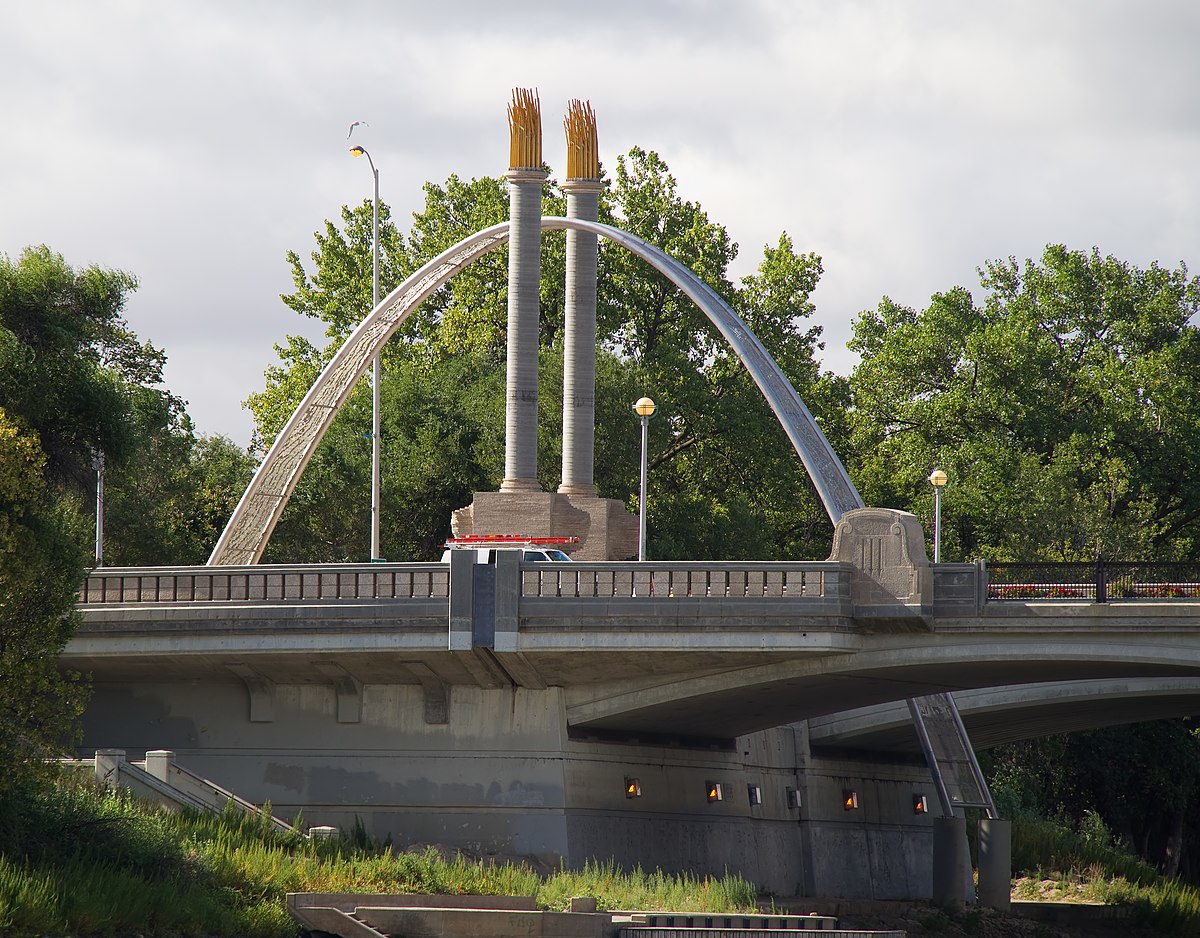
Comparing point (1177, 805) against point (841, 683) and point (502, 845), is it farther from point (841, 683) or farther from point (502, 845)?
point (502, 845)

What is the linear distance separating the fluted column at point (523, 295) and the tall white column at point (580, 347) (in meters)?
1.97

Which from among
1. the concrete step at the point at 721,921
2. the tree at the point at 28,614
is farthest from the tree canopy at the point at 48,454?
the concrete step at the point at 721,921

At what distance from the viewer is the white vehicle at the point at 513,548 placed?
37.6 m

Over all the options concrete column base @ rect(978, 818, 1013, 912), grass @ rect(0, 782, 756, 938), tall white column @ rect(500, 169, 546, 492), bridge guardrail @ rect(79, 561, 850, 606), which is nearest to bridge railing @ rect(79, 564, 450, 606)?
bridge guardrail @ rect(79, 561, 850, 606)

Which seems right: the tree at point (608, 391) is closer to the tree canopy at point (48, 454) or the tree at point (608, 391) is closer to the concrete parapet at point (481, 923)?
the tree canopy at point (48, 454)

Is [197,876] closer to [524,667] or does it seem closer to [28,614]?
[28,614]

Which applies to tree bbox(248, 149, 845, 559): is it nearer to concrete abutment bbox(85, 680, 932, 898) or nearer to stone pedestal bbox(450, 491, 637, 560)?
stone pedestal bbox(450, 491, 637, 560)

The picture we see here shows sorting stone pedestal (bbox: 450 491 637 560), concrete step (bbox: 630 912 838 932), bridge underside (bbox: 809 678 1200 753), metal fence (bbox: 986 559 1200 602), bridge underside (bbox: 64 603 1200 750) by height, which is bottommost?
concrete step (bbox: 630 912 838 932)

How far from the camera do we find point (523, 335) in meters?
49.4

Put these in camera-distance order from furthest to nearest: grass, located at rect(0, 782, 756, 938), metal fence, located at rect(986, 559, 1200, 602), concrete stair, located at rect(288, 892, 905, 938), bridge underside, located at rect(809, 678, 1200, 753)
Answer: bridge underside, located at rect(809, 678, 1200, 753) → metal fence, located at rect(986, 559, 1200, 602) → concrete stair, located at rect(288, 892, 905, 938) → grass, located at rect(0, 782, 756, 938)

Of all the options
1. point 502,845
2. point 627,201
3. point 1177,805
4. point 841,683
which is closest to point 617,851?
point 502,845

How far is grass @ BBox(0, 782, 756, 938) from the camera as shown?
1094 inches

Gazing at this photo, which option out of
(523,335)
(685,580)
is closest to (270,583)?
(685,580)

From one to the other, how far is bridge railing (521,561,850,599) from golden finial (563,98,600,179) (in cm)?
1935
